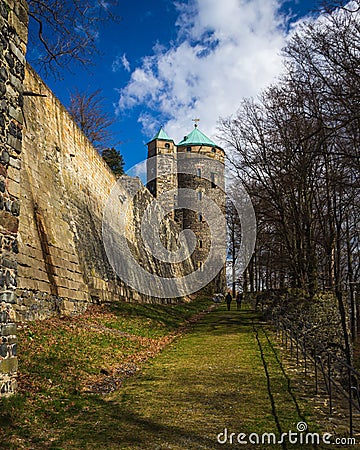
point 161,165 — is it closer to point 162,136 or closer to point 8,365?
→ point 162,136

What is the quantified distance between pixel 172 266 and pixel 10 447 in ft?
89.2

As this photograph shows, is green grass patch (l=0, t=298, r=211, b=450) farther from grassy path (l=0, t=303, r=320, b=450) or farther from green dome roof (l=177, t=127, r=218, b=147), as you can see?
green dome roof (l=177, t=127, r=218, b=147)

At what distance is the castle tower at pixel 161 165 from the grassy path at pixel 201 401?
34478 mm

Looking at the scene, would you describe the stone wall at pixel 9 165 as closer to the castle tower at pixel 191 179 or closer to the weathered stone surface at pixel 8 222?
the weathered stone surface at pixel 8 222

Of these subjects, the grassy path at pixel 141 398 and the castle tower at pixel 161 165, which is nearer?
the grassy path at pixel 141 398

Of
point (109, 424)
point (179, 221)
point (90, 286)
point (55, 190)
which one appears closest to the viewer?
point (109, 424)

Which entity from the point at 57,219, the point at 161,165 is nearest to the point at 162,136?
the point at 161,165

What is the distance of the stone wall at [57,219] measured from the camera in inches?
379

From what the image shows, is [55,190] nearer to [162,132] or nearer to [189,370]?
[189,370]

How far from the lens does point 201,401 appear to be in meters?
6.29

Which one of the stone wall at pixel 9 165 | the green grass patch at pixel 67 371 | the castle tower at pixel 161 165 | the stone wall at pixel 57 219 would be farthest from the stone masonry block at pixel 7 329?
the castle tower at pixel 161 165

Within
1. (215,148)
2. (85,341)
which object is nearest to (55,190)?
(85,341)

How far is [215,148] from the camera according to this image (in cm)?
4862

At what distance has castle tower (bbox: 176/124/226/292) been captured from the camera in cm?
4422
